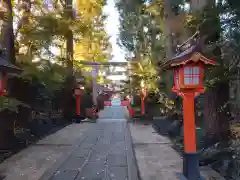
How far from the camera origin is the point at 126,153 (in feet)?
32.5

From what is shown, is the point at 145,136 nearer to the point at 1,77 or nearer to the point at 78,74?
the point at 1,77

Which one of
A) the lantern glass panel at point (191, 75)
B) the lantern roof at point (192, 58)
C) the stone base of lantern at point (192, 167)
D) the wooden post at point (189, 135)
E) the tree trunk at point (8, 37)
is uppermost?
the tree trunk at point (8, 37)

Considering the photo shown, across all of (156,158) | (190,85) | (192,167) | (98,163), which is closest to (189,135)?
(192,167)

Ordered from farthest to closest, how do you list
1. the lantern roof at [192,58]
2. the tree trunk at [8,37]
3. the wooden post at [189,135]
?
the tree trunk at [8,37] < the wooden post at [189,135] < the lantern roof at [192,58]

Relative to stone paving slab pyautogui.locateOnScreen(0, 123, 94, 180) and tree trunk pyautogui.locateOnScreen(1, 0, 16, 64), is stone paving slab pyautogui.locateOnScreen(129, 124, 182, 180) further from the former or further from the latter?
tree trunk pyautogui.locateOnScreen(1, 0, 16, 64)

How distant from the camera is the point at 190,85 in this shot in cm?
650

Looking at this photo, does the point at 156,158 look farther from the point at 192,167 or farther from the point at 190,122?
the point at 190,122

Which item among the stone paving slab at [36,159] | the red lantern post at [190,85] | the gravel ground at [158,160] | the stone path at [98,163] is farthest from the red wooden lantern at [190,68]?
the stone paving slab at [36,159]

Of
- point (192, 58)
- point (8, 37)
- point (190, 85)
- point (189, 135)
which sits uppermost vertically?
point (8, 37)

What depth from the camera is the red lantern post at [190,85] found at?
6.39 metres

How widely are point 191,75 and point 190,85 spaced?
213mm

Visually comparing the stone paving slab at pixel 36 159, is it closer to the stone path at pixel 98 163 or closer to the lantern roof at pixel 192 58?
the stone path at pixel 98 163

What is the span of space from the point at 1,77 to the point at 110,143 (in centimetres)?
597

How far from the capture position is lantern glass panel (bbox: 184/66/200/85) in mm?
6488
